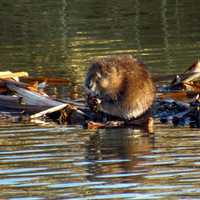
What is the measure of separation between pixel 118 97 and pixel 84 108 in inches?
25.9

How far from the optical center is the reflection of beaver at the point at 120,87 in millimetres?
12992

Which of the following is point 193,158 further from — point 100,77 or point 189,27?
point 189,27

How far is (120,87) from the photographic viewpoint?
1308 centimetres

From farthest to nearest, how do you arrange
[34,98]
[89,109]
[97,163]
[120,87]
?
[34,98]
[89,109]
[120,87]
[97,163]

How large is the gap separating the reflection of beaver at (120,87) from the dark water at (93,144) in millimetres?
550

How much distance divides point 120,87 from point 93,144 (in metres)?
1.71

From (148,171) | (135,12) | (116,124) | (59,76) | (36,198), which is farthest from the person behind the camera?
(135,12)

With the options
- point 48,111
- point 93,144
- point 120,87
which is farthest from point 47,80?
point 93,144

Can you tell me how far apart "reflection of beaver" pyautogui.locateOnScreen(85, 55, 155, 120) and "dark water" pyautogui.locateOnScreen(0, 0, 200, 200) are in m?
0.55

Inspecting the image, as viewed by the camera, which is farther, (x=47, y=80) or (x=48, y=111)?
(x=47, y=80)

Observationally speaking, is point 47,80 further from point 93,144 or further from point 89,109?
point 93,144

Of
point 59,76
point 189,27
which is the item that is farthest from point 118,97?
point 189,27

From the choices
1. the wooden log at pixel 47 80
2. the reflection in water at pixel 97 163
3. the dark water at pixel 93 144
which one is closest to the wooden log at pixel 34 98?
the dark water at pixel 93 144

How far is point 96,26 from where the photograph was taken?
81.1ft
